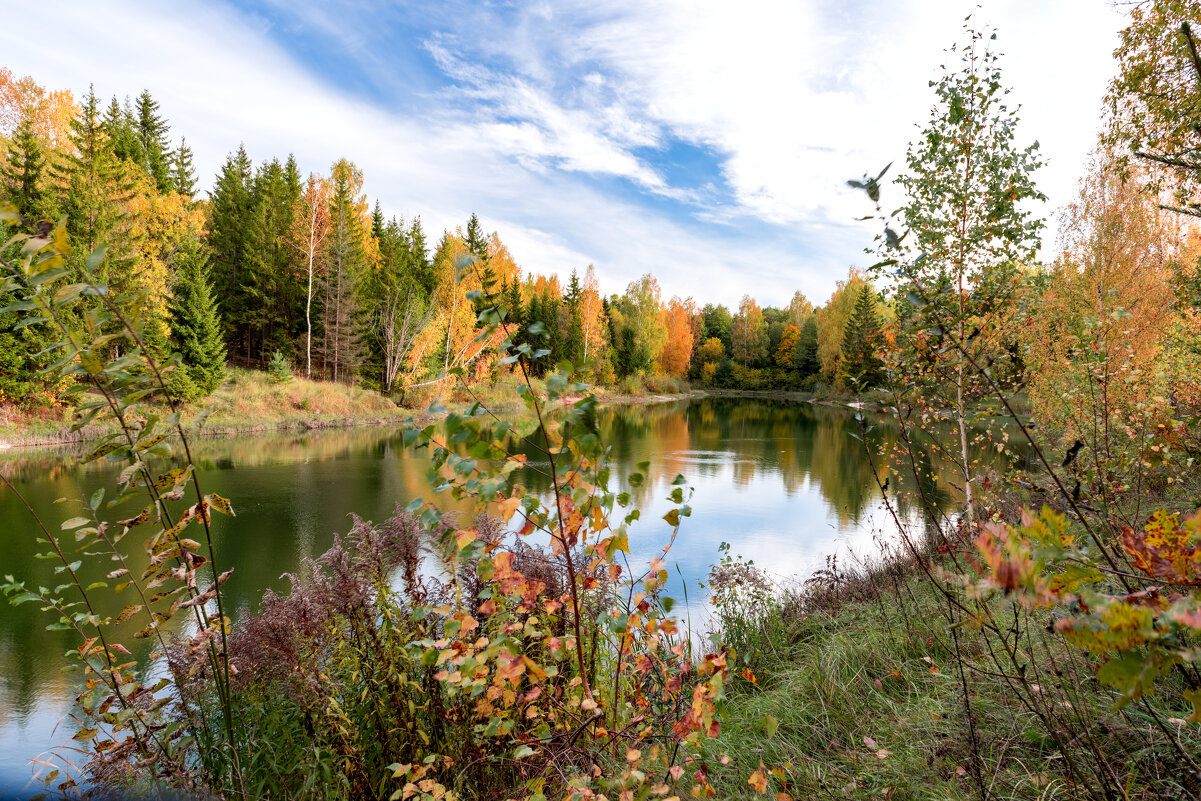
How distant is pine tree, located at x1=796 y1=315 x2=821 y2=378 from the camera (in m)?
48.2

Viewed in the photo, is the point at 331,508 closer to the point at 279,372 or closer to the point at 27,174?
the point at 279,372

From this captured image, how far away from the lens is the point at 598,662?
2.53 m

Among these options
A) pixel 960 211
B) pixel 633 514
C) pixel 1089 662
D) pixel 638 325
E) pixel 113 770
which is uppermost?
pixel 638 325

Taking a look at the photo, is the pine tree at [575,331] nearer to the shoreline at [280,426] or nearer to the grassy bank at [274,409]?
the shoreline at [280,426]

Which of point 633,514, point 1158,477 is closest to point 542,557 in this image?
point 633,514

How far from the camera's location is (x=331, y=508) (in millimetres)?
9594


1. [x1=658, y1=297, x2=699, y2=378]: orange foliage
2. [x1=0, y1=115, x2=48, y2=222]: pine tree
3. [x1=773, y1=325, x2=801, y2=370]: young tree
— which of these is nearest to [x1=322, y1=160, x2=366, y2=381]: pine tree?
[x1=0, y1=115, x2=48, y2=222]: pine tree

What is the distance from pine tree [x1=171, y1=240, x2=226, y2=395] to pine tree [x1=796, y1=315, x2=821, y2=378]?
136 feet

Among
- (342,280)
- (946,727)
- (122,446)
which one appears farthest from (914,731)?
(342,280)

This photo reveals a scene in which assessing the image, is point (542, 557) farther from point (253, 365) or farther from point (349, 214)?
point (253, 365)

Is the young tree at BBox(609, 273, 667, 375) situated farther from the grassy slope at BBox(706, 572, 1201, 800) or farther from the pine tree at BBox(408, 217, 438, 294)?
the grassy slope at BBox(706, 572, 1201, 800)

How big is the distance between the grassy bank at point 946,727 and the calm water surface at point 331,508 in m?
1.09

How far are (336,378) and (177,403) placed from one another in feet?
80.5

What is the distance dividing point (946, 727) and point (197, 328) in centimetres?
2108
